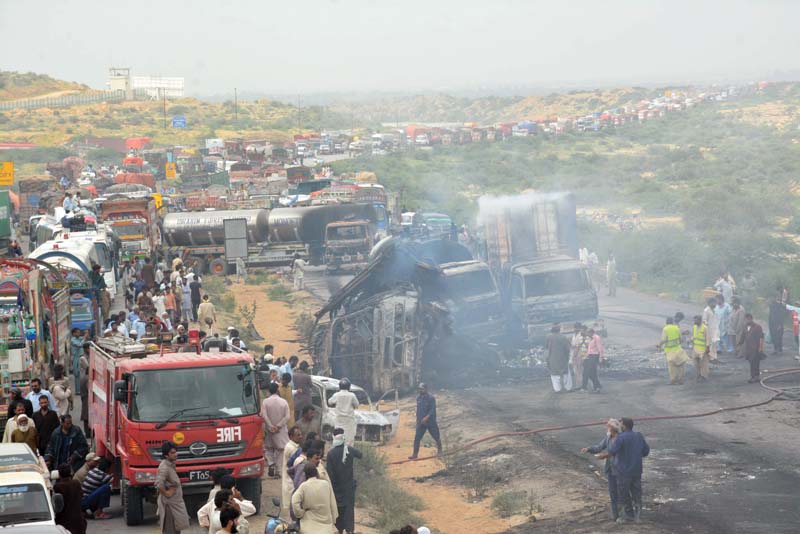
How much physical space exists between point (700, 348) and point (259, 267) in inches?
1081

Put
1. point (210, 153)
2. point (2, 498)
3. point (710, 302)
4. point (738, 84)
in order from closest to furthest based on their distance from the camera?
point (2, 498), point (710, 302), point (210, 153), point (738, 84)

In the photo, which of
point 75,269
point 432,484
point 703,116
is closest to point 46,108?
point 703,116

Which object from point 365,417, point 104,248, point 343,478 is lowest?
point 365,417

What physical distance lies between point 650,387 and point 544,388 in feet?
7.08

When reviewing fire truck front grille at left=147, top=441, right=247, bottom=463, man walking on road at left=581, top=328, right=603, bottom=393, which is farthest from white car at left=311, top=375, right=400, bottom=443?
fire truck front grille at left=147, top=441, right=247, bottom=463

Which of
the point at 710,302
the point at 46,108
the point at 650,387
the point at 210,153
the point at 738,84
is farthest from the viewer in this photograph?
the point at 738,84

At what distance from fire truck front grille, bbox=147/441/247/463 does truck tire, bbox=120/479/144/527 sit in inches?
22.6

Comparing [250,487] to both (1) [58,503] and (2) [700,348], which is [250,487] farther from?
(2) [700,348]

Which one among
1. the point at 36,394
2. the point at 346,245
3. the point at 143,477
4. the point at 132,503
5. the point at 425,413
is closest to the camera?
the point at 143,477

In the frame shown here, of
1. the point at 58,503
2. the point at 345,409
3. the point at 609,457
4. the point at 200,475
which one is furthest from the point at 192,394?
the point at 609,457

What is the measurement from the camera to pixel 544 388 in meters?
24.5

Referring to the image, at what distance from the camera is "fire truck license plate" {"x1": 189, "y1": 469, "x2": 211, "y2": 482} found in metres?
13.9

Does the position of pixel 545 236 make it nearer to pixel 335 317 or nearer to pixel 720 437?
pixel 335 317

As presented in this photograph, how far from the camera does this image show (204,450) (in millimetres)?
14047
